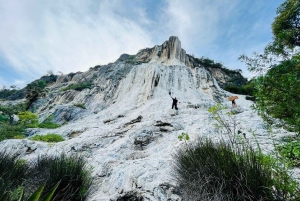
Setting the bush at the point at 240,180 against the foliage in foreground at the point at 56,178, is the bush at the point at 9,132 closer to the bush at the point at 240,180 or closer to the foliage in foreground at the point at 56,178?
the foliage in foreground at the point at 56,178

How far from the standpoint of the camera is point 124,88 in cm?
2839

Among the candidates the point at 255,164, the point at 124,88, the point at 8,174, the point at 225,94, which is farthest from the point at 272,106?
the point at 124,88

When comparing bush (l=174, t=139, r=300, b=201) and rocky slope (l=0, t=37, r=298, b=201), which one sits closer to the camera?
bush (l=174, t=139, r=300, b=201)

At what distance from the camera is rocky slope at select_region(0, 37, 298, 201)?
5020 millimetres

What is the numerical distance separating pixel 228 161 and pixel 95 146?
786cm

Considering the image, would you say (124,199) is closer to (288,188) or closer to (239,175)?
(239,175)

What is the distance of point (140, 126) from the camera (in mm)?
10969

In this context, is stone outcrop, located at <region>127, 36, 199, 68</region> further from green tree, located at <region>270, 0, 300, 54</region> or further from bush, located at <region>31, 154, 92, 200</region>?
bush, located at <region>31, 154, 92, 200</region>

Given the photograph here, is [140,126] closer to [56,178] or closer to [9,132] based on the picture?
[56,178]

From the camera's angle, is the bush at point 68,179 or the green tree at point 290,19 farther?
the green tree at point 290,19

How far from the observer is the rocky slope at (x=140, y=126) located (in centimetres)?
502

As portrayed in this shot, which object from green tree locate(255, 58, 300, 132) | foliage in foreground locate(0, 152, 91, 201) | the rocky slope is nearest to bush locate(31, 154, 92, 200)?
foliage in foreground locate(0, 152, 91, 201)

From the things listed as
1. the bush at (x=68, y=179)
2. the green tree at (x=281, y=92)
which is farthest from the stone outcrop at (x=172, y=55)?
the bush at (x=68, y=179)

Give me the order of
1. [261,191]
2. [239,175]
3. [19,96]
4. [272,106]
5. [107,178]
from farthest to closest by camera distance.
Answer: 1. [19,96]
2. [107,178]
3. [272,106]
4. [239,175]
5. [261,191]
